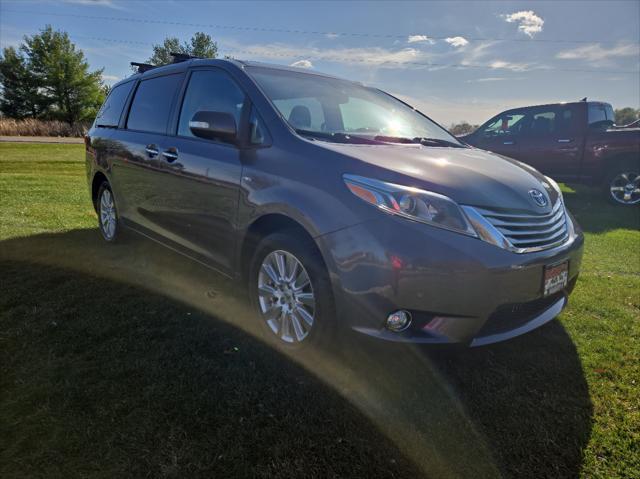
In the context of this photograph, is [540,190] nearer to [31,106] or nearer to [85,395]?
[85,395]

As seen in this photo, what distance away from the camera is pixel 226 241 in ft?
9.80

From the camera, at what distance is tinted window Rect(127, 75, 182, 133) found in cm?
371

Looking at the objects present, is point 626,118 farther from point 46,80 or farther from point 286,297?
point 46,80

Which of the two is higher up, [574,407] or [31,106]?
[31,106]

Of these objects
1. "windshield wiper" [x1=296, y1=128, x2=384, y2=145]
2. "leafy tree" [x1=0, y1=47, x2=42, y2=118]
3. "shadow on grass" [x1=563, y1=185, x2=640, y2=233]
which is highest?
"leafy tree" [x1=0, y1=47, x2=42, y2=118]

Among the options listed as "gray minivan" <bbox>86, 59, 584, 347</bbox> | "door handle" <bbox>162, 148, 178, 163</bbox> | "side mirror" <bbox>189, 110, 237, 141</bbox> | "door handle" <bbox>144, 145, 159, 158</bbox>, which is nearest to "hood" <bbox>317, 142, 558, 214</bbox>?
"gray minivan" <bbox>86, 59, 584, 347</bbox>

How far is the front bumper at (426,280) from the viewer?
208cm

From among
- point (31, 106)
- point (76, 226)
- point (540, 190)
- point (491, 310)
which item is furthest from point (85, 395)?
point (31, 106)

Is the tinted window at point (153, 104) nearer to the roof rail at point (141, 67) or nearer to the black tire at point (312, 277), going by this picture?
the roof rail at point (141, 67)

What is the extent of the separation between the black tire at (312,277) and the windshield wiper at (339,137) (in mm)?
629

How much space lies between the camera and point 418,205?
217 centimetres

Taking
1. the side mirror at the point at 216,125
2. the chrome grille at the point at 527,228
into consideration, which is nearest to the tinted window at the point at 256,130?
the side mirror at the point at 216,125

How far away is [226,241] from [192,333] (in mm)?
646

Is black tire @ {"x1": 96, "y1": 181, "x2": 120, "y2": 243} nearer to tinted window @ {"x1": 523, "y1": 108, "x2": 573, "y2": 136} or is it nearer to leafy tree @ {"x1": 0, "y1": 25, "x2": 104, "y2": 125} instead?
tinted window @ {"x1": 523, "y1": 108, "x2": 573, "y2": 136}
